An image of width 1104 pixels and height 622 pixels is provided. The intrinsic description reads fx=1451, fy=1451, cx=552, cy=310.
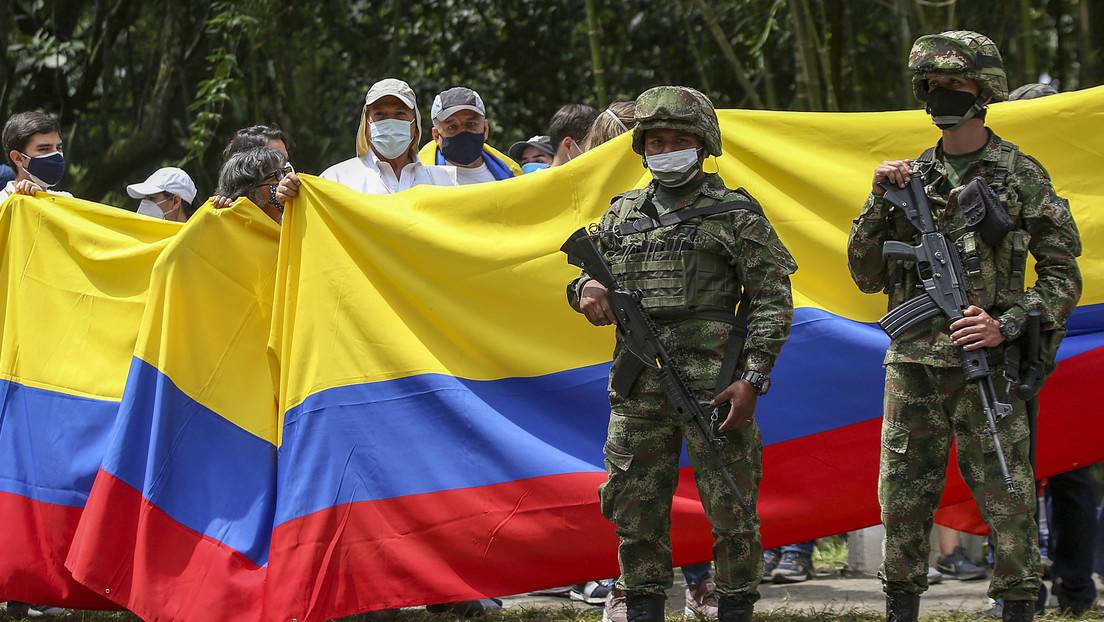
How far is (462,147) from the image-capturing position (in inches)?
262

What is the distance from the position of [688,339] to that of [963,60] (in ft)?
4.14

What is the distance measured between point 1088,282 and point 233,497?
338cm

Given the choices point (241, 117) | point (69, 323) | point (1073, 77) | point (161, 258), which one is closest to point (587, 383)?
point (161, 258)

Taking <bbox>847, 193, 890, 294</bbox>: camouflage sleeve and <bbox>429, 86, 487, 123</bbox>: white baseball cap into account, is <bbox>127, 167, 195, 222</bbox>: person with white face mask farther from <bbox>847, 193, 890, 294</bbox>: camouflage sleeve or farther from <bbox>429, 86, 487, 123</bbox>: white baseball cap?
<bbox>847, 193, 890, 294</bbox>: camouflage sleeve

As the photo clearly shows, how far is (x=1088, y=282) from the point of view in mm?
5586

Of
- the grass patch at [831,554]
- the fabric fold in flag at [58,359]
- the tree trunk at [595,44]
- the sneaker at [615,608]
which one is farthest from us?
the tree trunk at [595,44]

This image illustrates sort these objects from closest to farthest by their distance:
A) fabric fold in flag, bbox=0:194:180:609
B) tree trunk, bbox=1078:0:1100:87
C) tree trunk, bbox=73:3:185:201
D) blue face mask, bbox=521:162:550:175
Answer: fabric fold in flag, bbox=0:194:180:609 < blue face mask, bbox=521:162:550:175 < tree trunk, bbox=1078:0:1100:87 < tree trunk, bbox=73:3:185:201

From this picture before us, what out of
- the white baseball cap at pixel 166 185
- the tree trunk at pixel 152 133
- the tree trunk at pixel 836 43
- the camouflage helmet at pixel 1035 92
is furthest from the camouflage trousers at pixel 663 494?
the tree trunk at pixel 152 133

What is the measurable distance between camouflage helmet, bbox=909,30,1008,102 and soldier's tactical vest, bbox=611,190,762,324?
2.35 ft

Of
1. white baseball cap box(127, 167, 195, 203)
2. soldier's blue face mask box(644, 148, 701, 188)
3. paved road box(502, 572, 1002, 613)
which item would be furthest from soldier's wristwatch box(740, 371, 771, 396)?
white baseball cap box(127, 167, 195, 203)

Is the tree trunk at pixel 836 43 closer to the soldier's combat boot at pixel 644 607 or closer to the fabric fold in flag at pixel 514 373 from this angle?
the fabric fold in flag at pixel 514 373

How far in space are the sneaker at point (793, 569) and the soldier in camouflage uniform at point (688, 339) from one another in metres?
2.10

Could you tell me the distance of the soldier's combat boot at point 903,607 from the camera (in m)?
4.81

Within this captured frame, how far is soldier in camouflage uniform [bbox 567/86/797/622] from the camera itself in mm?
4785
